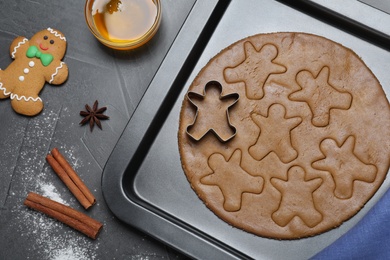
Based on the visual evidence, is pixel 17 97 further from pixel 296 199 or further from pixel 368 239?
pixel 368 239

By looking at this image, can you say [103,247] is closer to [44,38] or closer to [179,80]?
[179,80]

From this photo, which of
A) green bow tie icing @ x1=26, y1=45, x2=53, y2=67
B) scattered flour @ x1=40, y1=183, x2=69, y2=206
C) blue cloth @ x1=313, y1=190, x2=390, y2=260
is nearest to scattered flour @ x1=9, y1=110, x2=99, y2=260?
scattered flour @ x1=40, y1=183, x2=69, y2=206

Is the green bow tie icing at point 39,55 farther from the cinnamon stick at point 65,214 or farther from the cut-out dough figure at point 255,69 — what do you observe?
the cut-out dough figure at point 255,69

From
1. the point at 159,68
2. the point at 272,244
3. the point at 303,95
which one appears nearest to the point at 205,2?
the point at 159,68

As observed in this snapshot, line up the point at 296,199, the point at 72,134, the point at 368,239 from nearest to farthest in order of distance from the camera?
1. the point at 368,239
2. the point at 296,199
3. the point at 72,134

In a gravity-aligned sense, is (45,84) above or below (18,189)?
above

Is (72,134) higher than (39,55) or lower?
lower

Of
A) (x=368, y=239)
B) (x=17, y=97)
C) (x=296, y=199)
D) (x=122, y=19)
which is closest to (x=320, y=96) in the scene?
(x=296, y=199)
